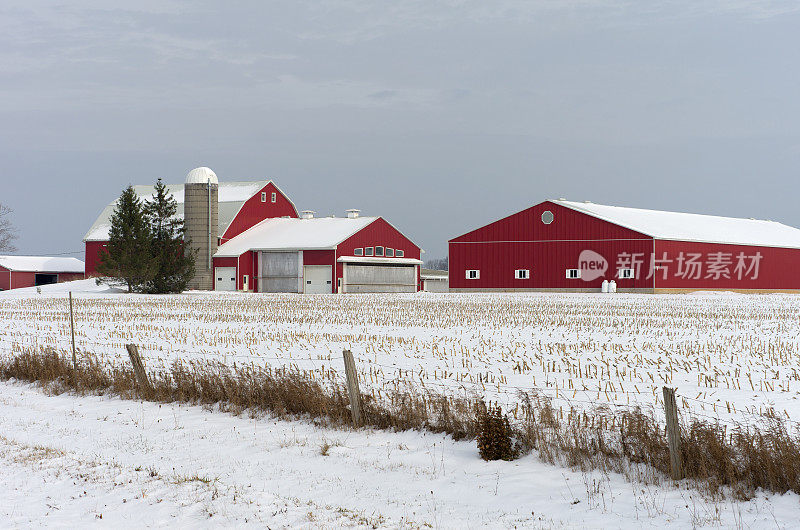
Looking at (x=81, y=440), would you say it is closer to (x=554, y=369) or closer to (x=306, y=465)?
(x=306, y=465)

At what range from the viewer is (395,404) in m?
11.1

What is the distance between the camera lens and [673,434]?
326 inches

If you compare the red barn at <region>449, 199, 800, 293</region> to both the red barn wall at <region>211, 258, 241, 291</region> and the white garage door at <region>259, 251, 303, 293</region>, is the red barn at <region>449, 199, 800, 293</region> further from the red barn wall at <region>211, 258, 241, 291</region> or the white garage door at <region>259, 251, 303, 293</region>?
the red barn wall at <region>211, 258, 241, 291</region>

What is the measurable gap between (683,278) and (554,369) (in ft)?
146

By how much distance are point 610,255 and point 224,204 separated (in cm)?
3421

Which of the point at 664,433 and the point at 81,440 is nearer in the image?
the point at 664,433

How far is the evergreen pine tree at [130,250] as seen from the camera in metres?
54.6

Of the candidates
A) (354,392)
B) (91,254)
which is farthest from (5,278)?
(354,392)

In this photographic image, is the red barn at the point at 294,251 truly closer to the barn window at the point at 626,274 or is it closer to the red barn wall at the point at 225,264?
the red barn wall at the point at 225,264

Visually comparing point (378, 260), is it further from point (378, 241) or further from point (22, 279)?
point (22, 279)

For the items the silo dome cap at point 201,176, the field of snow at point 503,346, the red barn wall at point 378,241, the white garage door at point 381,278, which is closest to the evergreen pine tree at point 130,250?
the silo dome cap at point 201,176

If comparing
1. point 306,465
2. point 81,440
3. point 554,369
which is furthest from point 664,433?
point 81,440

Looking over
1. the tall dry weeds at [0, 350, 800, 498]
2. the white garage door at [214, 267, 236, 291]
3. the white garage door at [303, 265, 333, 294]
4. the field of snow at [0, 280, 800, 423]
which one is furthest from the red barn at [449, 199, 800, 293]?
the tall dry weeds at [0, 350, 800, 498]

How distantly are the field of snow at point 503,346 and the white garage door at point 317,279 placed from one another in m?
27.0
